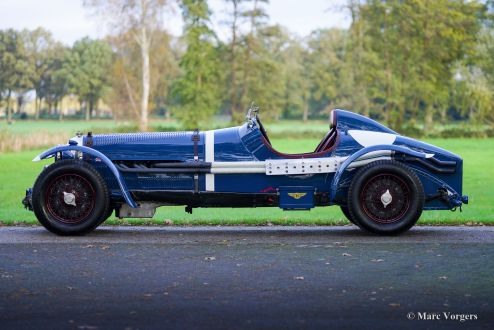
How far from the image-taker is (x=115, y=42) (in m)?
63.2

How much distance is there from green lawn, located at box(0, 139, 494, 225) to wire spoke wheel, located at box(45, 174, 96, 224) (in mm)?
1772

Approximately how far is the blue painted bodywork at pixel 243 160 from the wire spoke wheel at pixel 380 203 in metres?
0.31

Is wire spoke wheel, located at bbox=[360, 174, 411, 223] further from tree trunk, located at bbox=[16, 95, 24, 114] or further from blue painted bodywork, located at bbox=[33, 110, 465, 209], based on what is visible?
tree trunk, located at bbox=[16, 95, 24, 114]

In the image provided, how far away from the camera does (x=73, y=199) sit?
945cm

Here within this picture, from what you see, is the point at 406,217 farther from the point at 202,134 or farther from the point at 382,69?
the point at 382,69

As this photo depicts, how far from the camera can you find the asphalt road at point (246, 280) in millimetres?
5461

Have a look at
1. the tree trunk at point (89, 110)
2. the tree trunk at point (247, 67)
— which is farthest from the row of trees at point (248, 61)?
the tree trunk at point (89, 110)

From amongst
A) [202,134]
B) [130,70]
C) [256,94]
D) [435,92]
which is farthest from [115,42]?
[202,134]

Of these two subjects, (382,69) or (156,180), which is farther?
(382,69)

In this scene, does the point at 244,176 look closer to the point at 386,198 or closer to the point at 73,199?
the point at 386,198

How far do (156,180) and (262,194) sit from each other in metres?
1.30

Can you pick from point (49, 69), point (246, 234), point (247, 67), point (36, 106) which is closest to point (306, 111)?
point (247, 67)

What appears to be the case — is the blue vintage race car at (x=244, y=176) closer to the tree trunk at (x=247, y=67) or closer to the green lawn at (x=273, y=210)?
the green lawn at (x=273, y=210)

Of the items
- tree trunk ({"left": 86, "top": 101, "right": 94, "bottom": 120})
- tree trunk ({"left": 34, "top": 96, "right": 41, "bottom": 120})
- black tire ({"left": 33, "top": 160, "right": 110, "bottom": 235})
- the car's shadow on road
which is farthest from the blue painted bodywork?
tree trunk ({"left": 86, "top": 101, "right": 94, "bottom": 120})
